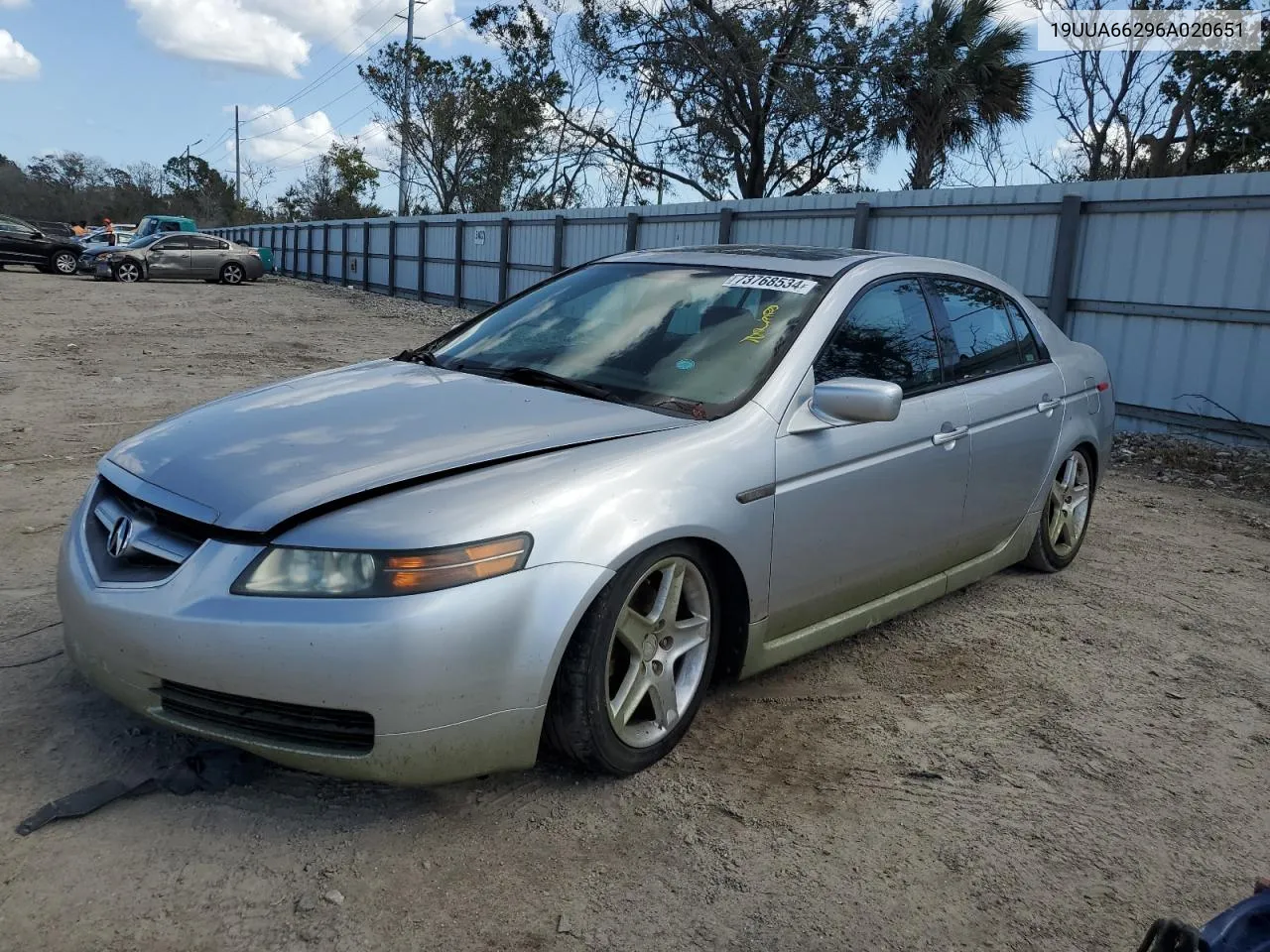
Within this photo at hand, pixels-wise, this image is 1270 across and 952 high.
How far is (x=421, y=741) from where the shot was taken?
2477 millimetres

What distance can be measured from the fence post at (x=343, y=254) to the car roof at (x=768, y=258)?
32.1 m

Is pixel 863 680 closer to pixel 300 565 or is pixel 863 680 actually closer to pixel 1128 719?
pixel 1128 719

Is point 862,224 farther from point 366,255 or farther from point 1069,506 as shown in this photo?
point 366,255

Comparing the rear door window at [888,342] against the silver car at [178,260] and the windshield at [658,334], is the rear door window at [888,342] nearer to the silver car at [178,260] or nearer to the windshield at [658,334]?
the windshield at [658,334]

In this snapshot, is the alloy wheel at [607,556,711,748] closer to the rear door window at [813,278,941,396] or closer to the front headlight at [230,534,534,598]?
the front headlight at [230,534,534,598]

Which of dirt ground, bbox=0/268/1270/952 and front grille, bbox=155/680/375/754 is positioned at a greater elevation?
front grille, bbox=155/680/375/754

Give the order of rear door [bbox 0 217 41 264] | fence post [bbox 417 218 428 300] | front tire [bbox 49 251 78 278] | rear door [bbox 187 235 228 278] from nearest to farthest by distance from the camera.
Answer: fence post [bbox 417 218 428 300] < rear door [bbox 187 235 228 278] < rear door [bbox 0 217 41 264] < front tire [bbox 49 251 78 278]

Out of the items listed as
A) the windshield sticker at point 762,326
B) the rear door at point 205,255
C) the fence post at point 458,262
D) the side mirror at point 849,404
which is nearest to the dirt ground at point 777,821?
the side mirror at point 849,404

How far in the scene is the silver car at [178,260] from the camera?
92.8 feet

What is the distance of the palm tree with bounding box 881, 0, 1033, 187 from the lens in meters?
21.8

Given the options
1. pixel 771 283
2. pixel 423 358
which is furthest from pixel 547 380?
pixel 771 283

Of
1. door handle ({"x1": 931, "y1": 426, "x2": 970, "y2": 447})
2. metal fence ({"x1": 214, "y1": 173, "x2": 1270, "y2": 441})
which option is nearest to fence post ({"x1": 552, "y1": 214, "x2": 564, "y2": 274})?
metal fence ({"x1": 214, "y1": 173, "x2": 1270, "y2": 441})

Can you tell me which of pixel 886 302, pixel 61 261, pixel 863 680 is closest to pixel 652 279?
pixel 886 302

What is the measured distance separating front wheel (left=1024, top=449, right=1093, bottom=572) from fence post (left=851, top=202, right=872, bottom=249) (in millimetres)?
6846
